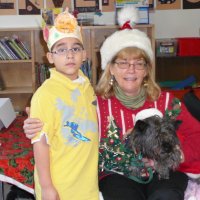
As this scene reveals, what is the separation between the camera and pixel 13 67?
4453 millimetres

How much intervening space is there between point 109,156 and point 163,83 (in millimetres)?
2837

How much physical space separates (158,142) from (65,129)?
0.38 meters

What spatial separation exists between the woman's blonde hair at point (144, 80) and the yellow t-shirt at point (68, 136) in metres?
0.30

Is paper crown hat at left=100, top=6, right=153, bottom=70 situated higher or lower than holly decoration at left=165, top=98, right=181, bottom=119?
higher

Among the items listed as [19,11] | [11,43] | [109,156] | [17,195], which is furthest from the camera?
[19,11]

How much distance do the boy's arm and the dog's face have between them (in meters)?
0.38

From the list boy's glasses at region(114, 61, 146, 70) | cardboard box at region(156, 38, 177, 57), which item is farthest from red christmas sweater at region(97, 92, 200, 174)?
cardboard box at region(156, 38, 177, 57)

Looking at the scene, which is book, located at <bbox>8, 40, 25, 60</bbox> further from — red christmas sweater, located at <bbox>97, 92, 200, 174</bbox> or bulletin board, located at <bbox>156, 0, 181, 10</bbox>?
red christmas sweater, located at <bbox>97, 92, 200, 174</bbox>

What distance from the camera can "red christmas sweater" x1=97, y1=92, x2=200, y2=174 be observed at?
1714mm

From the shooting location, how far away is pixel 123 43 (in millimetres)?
1802

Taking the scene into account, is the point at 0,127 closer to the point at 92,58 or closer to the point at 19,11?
the point at 92,58

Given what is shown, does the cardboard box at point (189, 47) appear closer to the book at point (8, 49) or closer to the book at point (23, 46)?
the book at point (23, 46)

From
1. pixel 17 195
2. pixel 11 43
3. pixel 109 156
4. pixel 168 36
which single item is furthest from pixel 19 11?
pixel 109 156

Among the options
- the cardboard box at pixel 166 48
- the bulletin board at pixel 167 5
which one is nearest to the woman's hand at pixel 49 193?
the cardboard box at pixel 166 48
